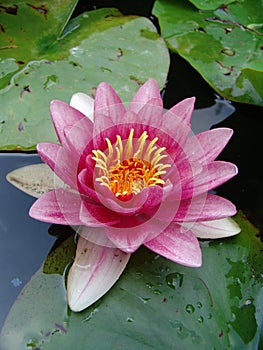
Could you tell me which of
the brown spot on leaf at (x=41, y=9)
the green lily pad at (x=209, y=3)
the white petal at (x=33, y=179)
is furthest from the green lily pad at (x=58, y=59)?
the green lily pad at (x=209, y=3)

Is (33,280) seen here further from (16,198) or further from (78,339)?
(16,198)

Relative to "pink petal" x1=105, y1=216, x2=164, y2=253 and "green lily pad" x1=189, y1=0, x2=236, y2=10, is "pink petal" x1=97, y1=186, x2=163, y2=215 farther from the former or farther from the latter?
"green lily pad" x1=189, y1=0, x2=236, y2=10

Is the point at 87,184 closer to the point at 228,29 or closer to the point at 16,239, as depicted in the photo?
the point at 16,239

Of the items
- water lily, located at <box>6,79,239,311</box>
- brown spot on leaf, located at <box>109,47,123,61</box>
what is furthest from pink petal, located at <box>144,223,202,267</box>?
A: brown spot on leaf, located at <box>109,47,123,61</box>

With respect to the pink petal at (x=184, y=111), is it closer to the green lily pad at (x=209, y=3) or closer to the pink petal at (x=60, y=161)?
the pink petal at (x=60, y=161)

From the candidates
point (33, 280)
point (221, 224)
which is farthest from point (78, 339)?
point (221, 224)

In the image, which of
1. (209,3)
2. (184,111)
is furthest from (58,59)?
(209,3)
